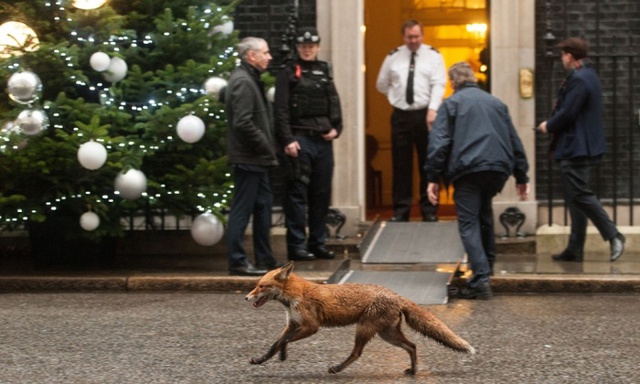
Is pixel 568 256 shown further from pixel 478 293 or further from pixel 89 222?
pixel 89 222

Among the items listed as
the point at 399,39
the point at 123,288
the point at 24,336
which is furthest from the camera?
the point at 399,39

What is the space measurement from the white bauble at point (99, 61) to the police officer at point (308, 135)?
5.34ft

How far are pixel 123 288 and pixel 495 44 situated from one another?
473cm

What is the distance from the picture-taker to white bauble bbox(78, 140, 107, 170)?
11.5 meters

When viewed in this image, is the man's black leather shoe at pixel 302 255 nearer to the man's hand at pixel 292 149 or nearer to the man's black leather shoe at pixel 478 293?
the man's hand at pixel 292 149

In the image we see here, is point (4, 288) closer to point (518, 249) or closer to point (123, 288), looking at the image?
point (123, 288)

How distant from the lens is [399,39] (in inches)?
707

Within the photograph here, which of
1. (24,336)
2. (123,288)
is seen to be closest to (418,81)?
(123,288)

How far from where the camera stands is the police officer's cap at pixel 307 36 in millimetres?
12719

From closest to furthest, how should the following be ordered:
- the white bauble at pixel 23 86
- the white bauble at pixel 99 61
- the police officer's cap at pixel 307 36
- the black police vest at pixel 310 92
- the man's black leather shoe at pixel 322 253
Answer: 1. the white bauble at pixel 23 86
2. the white bauble at pixel 99 61
3. the police officer's cap at pixel 307 36
4. the black police vest at pixel 310 92
5. the man's black leather shoe at pixel 322 253

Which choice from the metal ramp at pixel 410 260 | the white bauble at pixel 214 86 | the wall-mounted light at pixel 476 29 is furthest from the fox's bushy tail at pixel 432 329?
the wall-mounted light at pixel 476 29

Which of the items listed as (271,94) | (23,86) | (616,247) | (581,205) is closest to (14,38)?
(23,86)

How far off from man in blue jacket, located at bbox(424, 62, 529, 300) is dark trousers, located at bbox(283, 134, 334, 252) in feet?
6.00

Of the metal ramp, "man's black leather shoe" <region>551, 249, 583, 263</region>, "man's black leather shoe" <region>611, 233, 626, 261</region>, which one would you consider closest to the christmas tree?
the metal ramp
